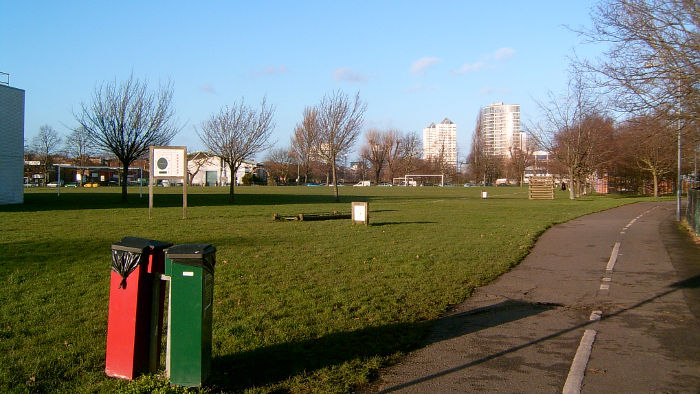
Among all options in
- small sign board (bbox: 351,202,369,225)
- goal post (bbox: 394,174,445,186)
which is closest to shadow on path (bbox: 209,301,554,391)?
small sign board (bbox: 351,202,369,225)

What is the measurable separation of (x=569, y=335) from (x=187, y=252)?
4.27 m

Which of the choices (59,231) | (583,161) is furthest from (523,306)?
(583,161)

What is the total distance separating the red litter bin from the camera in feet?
14.5

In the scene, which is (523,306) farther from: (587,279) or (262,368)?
(262,368)

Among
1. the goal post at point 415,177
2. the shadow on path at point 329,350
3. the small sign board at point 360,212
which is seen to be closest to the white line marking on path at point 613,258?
the shadow on path at point 329,350

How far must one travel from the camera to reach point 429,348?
565cm

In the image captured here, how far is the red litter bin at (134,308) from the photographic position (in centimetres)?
443

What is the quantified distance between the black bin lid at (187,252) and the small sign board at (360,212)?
577 inches

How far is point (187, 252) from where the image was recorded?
4285 mm

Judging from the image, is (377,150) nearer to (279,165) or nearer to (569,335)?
(279,165)

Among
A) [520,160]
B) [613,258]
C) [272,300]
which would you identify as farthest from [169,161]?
[520,160]

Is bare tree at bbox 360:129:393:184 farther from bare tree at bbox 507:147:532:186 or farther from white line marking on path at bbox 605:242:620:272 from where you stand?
white line marking on path at bbox 605:242:620:272

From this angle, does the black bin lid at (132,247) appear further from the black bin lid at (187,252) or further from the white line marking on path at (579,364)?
the white line marking on path at (579,364)

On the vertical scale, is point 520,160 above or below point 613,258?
above
